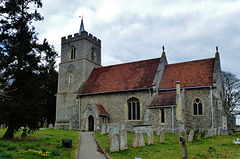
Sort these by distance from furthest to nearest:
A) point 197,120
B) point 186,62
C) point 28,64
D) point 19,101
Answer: point 186,62
point 197,120
point 28,64
point 19,101

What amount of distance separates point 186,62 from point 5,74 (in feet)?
64.4

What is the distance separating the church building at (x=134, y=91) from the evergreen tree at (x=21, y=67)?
34.4ft

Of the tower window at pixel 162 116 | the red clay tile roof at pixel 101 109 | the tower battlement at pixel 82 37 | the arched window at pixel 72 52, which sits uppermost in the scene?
the tower battlement at pixel 82 37

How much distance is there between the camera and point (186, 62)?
1052 inches

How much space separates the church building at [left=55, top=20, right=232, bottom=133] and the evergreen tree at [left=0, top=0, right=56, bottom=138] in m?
10.5

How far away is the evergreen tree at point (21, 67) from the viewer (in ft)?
45.8

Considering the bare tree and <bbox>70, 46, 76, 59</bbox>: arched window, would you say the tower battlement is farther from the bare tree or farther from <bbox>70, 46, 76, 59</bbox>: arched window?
the bare tree

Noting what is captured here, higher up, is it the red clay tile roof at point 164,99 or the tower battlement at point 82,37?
the tower battlement at point 82,37

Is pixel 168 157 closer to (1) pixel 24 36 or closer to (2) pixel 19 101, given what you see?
(2) pixel 19 101

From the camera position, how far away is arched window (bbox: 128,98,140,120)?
2480 centimetres

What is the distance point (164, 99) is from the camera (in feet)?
73.5

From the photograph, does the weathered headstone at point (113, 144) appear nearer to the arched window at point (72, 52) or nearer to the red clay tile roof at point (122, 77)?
the red clay tile roof at point (122, 77)

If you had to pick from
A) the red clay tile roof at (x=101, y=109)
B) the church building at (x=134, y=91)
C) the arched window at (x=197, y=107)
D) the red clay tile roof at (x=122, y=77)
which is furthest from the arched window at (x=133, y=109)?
the arched window at (x=197, y=107)

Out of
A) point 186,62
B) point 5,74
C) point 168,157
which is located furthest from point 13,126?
point 186,62
